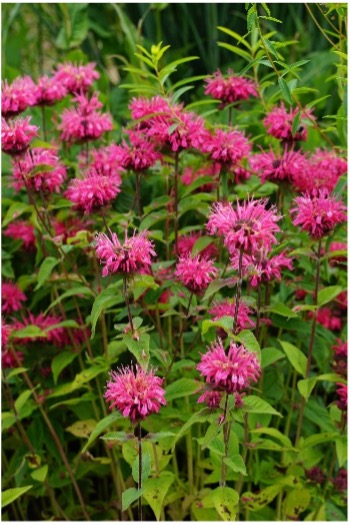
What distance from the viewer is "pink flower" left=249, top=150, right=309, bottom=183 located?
1.49 m

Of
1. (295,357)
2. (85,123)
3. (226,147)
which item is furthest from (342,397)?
(85,123)

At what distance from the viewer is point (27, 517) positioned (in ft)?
5.96

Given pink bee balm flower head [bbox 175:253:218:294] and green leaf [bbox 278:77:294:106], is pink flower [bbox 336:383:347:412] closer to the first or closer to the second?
pink bee balm flower head [bbox 175:253:218:294]

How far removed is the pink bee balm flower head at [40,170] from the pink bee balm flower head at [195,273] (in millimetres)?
326

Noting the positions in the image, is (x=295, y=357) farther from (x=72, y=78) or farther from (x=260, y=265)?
(x=72, y=78)

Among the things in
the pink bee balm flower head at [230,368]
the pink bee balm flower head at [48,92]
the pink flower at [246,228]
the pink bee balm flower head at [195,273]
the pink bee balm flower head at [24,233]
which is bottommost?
the pink bee balm flower head at [230,368]

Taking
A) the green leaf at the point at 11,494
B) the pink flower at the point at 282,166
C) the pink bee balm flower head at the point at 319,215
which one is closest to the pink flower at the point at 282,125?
the pink flower at the point at 282,166

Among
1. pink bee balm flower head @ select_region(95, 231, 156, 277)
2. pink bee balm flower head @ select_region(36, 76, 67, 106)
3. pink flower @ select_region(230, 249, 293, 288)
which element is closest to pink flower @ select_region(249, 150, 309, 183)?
pink flower @ select_region(230, 249, 293, 288)

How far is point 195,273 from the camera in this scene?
1346 millimetres

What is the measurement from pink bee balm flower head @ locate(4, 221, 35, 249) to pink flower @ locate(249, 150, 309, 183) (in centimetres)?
57

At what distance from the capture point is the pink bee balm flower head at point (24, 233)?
1824 mm

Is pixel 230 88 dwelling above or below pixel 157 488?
above

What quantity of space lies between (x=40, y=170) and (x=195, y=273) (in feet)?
1.21

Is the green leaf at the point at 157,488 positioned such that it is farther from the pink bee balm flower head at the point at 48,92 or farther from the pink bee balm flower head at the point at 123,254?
the pink bee balm flower head at the point at 48,92
